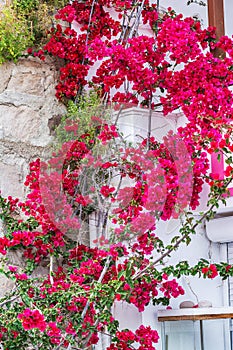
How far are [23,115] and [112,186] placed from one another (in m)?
0.85

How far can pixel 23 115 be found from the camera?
5.74m

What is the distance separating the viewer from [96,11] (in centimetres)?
603

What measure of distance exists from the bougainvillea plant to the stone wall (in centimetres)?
14

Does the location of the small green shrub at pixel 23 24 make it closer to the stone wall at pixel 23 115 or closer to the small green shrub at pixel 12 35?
the small green shrub at pixel 12 35

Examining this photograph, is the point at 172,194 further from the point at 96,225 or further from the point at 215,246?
the point at 215,246

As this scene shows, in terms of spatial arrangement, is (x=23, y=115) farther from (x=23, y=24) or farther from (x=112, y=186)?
(x=112, y=186)

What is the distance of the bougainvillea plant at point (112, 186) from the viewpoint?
16.3 feet

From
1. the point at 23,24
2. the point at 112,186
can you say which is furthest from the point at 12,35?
the point at 112,186

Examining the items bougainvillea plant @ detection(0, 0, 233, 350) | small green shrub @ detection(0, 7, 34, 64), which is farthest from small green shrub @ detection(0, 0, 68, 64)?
bougainvillea plant @ detection(0, 0, 233, 350)

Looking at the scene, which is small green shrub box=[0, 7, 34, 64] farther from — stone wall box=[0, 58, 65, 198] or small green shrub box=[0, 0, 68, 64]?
stone wall box=[0, 58, 65, 198]

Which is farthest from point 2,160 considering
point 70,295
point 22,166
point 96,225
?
point 70,295

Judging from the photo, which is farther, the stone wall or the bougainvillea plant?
the stone wall

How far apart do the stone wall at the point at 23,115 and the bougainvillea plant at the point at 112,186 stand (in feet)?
0.45

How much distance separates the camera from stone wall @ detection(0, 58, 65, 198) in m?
5.61
